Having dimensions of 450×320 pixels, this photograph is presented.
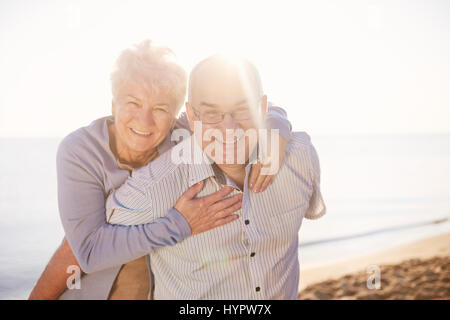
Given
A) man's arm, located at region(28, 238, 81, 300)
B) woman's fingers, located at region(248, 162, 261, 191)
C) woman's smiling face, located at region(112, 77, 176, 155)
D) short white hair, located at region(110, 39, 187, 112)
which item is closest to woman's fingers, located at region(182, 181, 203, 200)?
woman's fingers, located at region(248, 162, 261, 191)

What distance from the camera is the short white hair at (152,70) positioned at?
2006 mm

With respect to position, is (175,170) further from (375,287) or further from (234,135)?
(375,287)

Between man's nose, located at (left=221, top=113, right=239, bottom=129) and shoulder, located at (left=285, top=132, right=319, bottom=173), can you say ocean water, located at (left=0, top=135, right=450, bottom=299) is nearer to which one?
shoulder, located at (left=285, top=132, right=319, bottom=173)

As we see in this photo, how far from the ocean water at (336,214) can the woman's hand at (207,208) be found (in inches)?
194

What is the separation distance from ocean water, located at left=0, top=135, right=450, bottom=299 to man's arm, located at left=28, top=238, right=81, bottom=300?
418cm

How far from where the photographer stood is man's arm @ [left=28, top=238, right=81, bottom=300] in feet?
7.48

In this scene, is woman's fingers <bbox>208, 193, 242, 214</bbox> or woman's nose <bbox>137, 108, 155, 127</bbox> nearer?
woman's fingers <bbox>208, 193, 242, 214</bbox>

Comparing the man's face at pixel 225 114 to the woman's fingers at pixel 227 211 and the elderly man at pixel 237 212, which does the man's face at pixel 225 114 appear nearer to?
the elderly man at pixel 237 212

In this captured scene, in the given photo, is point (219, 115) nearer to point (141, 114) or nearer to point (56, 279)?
point (141, 114)

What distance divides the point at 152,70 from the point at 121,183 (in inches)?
25.3

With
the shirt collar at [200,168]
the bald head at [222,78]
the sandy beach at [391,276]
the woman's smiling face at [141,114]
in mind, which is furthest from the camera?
the sandy beach at [391,276]

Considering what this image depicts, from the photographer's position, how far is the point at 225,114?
6.04ft

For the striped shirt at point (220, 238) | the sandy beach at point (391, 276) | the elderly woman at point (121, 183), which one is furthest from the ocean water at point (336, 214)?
the striped shirt at point (220, 238)
